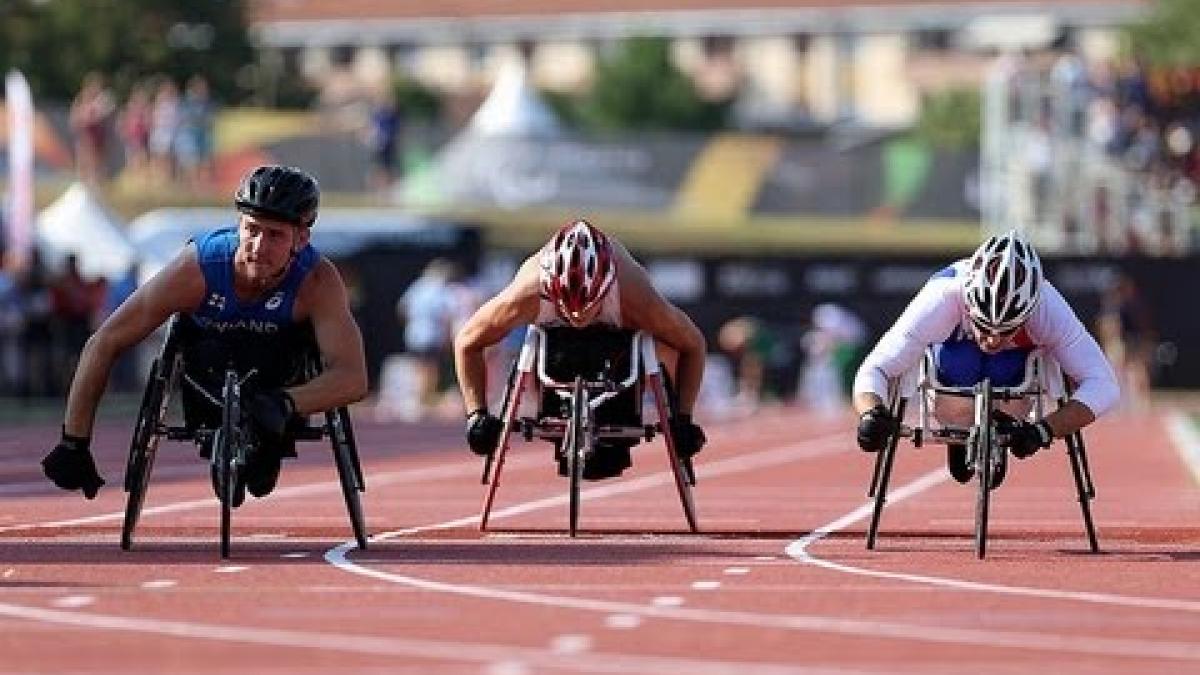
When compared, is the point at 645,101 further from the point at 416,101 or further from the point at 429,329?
→ the point at 429,329

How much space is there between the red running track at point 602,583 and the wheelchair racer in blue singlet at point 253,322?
567 millimetres

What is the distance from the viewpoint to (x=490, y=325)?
18500 millimetres

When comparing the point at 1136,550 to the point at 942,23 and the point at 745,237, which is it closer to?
the point at 745,237

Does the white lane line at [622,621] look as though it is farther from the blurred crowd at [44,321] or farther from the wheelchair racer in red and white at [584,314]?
the blurred crowd at [44,321]

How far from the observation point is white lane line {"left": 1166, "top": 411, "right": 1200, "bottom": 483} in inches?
1092

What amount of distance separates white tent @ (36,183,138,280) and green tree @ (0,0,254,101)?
33.1 meters

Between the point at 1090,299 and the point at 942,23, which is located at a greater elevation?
the point at 942,23

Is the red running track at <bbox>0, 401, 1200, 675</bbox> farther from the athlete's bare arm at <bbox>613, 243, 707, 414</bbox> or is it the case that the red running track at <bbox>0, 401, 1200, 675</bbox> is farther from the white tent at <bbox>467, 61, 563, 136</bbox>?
the white tent at <bbox>467, 61, 563, 136</bbox>

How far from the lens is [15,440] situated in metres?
30.1

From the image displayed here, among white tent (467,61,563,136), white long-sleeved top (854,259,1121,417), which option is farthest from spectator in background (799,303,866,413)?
white long-sleeved top (854,259,1121,417)

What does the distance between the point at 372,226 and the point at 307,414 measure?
111 feet

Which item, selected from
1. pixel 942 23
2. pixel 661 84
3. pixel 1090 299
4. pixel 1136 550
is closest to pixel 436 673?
pixel 1136 550

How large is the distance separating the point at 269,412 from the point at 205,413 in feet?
2.35

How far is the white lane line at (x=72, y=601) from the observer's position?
1370 cm
